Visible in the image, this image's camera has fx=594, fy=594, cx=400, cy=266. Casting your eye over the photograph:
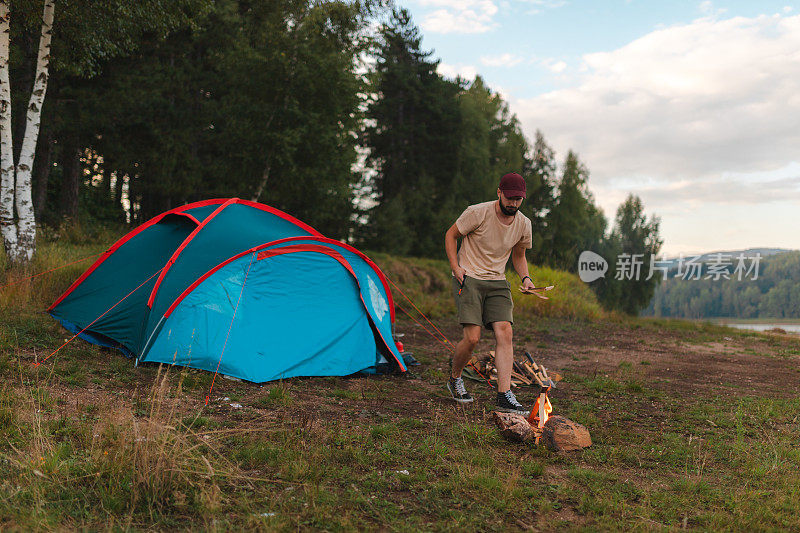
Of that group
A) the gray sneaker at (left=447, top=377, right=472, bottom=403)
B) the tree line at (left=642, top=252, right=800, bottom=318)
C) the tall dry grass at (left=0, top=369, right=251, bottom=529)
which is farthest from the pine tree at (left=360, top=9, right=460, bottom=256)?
the tree line at (left=642, top=252, right=800, bottom=318)

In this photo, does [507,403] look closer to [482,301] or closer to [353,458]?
[482,301]

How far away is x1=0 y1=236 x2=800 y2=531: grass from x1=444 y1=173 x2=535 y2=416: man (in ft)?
2.00

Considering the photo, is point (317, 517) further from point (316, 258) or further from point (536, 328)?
point (536, 328)

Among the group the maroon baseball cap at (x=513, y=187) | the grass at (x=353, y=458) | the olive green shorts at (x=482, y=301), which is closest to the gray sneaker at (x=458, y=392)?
the grass at (x=353, y=458)

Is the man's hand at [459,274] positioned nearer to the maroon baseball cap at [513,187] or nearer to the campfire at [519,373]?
the maroon baseball cap at [513,187]

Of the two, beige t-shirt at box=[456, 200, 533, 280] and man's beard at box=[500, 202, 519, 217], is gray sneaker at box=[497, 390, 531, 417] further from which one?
man's beard at box=[500, 202, 519, 217]

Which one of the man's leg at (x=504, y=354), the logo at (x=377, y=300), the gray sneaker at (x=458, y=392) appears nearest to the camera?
the man's leg at (x=504, y=354)

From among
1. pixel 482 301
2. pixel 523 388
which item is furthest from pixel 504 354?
pixel 523 388

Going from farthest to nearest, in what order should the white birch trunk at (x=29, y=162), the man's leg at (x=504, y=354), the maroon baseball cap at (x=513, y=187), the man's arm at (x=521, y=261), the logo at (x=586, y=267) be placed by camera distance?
1. the logo at (x=586, y=267)
2. the white birch trunk at (x=29, y=162)
3. the man's arm at (x=521, y=261)
4. the man's leg at (x=504, y=354)
5. the maroon baseball cap at (x=513, y=187)

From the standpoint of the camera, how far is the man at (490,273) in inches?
212

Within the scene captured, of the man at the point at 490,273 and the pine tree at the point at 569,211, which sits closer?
the man at the point at 490,273

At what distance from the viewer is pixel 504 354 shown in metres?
5.38

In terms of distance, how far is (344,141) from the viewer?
20.3 m

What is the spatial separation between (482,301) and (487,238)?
1.94 ft
